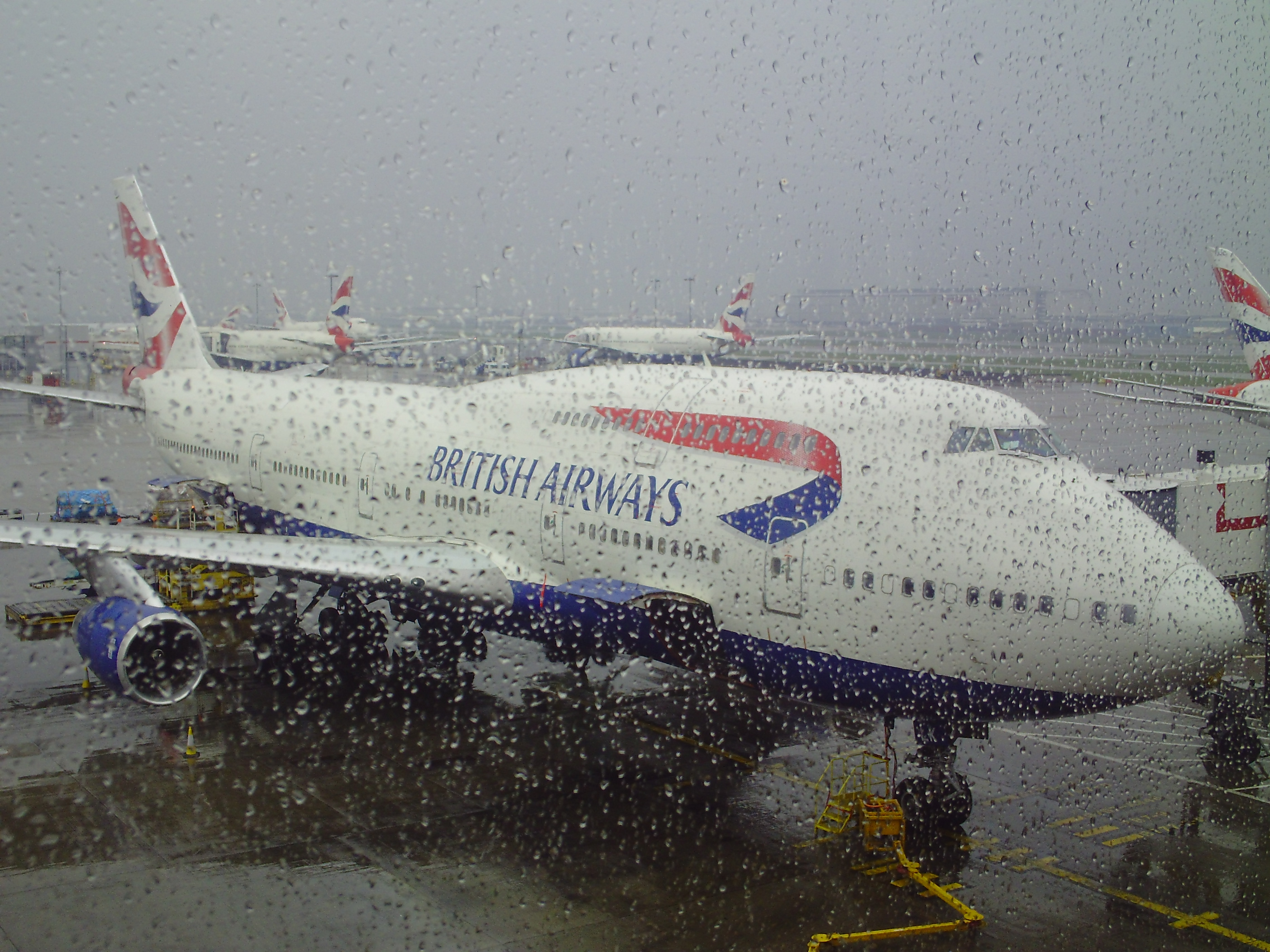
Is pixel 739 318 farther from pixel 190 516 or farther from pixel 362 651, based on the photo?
pixel 190 516

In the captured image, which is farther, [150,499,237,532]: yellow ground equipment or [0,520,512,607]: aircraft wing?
[150,499,237,532]: yellow ground equipment

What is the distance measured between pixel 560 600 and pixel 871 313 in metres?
4.80

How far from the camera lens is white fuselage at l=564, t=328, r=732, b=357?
1736 centimetres

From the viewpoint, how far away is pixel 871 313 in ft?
34.7

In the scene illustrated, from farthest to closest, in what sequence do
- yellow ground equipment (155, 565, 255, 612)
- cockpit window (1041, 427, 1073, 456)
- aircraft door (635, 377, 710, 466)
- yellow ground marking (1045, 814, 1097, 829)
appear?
yellow ground equipment (155, 565, 255, 612)
aircraft door (635, 377, 710, 466)
yellow ground marking (1045, 814, 1097, 829)
cockpit window (1041, 427, 1073, 456)

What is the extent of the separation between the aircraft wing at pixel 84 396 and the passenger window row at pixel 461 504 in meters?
5.78

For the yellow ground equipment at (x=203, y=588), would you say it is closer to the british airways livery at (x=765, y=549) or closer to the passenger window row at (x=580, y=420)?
the british airways livery at (x=765, y=549)

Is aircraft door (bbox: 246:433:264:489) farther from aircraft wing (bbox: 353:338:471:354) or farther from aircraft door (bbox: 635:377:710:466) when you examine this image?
aircraft door (bbox: 635:377:710:466)

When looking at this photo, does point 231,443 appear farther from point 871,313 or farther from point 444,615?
point 871,313

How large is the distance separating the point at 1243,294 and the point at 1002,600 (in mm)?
14051

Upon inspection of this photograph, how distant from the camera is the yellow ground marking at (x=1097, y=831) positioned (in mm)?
10734

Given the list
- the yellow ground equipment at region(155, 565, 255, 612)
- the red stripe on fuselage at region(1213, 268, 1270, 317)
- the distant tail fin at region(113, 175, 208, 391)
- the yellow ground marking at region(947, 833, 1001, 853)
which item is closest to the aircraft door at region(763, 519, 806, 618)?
the yellow ground marking at region(947, 833, 1001, 853)

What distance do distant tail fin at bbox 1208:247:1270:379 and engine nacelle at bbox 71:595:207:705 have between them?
681 inches

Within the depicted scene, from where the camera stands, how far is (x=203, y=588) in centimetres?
1984
